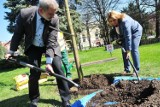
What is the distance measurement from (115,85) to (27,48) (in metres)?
1.48

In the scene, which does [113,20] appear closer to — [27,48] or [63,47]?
[63,47]

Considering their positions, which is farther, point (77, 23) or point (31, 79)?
point (77, 23)

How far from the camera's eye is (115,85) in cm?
478

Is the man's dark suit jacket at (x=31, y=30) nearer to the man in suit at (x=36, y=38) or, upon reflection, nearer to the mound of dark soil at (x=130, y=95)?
the man in suit at (x=36, y=38)

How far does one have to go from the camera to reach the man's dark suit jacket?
4.50m

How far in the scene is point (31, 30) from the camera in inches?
179

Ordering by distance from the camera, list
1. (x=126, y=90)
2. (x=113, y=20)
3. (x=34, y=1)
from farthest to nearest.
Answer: (x=34, y=1) → (x=113, y=20) → (x=126, y=90)

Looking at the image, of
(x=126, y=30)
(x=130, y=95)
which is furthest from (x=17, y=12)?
(x=130, y=95)

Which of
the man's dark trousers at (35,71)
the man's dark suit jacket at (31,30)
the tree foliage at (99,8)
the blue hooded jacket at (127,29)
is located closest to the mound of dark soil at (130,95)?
the man's dark trousers at (35,71)

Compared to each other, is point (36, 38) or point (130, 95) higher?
point (36, 38)

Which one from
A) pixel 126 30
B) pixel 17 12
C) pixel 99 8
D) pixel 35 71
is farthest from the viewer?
pixel 99 8

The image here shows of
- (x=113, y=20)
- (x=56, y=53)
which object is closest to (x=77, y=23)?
(x=113, y=20)

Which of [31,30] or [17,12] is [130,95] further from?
[17,12]

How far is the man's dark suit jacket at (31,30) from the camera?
4496 millimetres
